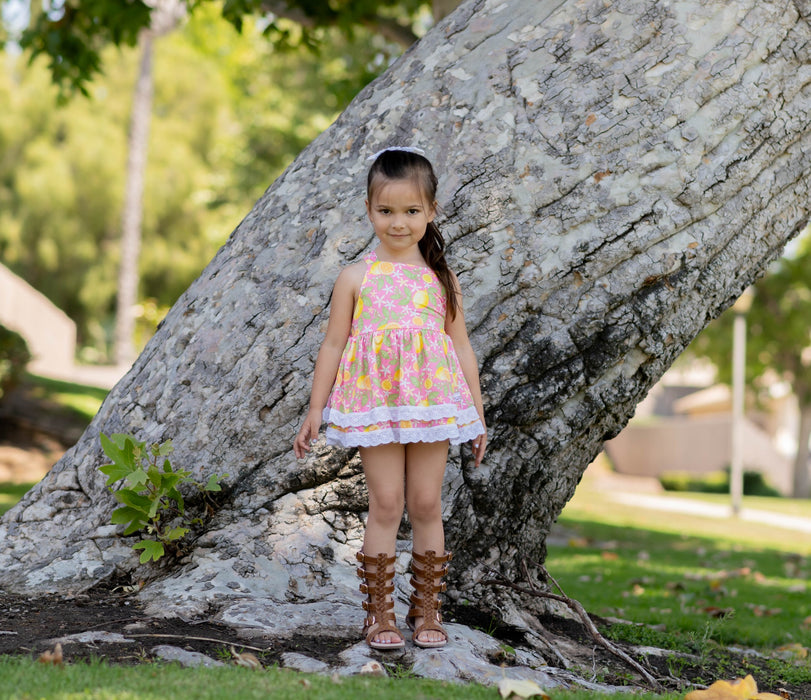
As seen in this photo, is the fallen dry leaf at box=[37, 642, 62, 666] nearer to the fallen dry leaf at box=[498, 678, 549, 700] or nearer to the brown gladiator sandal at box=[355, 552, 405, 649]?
the brown gladiator sandal at box=[355, 552, 405, 649]

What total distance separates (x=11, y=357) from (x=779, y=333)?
52.5 feet

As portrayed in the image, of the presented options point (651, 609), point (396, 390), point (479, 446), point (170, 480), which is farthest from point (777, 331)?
point (170, 480)

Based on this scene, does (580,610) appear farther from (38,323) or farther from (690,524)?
A: (38,323)

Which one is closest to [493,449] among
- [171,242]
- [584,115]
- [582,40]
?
[584,115]

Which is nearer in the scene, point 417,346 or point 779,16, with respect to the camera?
point 417,346

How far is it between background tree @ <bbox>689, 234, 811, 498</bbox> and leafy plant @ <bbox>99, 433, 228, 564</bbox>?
17.6m

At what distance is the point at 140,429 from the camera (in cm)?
344

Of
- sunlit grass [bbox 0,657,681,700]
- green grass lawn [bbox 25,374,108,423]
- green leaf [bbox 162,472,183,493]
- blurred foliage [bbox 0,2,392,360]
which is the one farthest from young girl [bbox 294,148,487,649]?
blurred foliage [bbox 0,2,392,360]

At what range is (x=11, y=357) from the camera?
1077 centimetres

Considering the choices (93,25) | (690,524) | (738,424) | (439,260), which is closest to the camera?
(439,260)

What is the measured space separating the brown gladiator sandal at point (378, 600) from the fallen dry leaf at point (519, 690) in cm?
46

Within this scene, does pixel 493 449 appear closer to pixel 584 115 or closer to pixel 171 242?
pixel 584 115

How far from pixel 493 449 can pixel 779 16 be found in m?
2.01

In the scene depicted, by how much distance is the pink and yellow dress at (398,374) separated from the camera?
2781 mm
